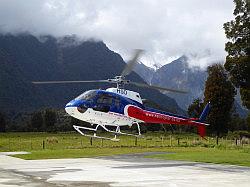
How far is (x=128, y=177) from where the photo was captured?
58.5 ft

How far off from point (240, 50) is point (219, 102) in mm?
21369

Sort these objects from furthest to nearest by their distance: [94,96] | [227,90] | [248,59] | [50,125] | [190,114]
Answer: [50,125], [190,114], [227,90], [248,59], [94,96]

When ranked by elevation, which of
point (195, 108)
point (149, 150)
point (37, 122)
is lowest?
point (149, 150)

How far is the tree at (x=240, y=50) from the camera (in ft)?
146

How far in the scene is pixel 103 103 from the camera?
2714cm

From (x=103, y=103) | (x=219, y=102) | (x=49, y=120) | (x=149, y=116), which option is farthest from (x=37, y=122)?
(x=103, y=103)


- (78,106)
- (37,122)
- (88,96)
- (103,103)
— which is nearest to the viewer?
(78,106)

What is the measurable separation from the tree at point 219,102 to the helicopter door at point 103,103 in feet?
134

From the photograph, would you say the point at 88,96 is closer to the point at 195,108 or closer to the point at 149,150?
the point at 149,150

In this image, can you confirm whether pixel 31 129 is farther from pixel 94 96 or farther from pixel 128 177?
pixel 128 177

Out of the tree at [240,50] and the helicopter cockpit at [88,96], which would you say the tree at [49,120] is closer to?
the tree at [240,50]

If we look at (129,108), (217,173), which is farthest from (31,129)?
(217,173)

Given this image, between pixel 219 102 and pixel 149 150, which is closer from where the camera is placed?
pixel 149 150

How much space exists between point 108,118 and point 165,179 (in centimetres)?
1062
